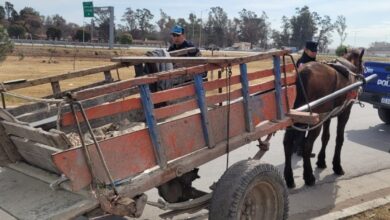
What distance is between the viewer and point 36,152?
366cm

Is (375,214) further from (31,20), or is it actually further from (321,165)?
(31,20)

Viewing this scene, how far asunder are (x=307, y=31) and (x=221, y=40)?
18445 millimetres

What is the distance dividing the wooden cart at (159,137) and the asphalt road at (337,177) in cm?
127

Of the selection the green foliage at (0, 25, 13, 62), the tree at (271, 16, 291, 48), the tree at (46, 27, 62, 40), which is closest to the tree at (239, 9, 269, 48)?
the tree at (271, 16, 291, 48)

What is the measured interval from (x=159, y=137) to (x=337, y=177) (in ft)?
13.6

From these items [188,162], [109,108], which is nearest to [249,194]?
[188,162]

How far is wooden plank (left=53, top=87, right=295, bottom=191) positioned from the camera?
322 centimetres

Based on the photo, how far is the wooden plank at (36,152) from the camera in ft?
11.4

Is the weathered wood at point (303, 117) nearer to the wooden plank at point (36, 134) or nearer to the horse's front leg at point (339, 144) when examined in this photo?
the horse's front leg at point (339, 144)

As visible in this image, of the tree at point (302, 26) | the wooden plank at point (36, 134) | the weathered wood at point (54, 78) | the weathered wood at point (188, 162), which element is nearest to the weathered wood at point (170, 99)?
the wooden plank at point (36, 134)

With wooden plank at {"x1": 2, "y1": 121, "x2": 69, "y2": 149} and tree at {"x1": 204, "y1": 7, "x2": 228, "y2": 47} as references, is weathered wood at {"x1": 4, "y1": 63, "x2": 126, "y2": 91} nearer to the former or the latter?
wooden plank at {"x1": 2, "y1": 121, "x2": 69, "y2": 149}

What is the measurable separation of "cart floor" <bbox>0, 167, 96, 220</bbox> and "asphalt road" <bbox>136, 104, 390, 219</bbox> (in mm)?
1684

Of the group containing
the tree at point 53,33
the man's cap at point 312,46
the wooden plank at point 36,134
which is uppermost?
the tree at point 53,33

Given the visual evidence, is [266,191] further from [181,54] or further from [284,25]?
[284,25]
